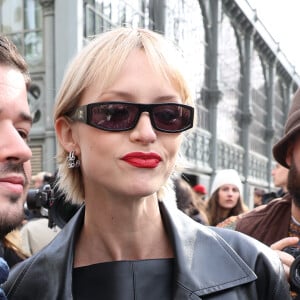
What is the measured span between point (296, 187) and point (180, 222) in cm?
77

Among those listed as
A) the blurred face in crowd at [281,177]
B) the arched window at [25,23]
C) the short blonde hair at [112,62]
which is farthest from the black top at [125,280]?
the arched window at [25,23]

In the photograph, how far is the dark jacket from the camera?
237cm

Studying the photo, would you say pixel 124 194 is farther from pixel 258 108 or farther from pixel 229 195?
pixel 258 108

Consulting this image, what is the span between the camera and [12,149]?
62.8 inches

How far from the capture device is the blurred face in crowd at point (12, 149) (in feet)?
5.12

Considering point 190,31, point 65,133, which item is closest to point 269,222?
point 65,133

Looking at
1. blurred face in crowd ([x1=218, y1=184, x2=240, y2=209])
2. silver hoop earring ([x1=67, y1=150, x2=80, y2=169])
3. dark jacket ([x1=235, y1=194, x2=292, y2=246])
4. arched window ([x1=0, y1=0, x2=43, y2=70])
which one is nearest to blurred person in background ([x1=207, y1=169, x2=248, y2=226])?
blurred face in crowd ([x1=218, y1=184, x2=240, y2=209])

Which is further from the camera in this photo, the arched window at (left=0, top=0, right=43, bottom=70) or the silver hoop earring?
the arched window at (left=0, top=0, right=43, bottom=70)

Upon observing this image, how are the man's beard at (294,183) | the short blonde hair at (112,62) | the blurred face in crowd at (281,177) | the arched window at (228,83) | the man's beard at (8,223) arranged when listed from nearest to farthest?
the man's beard at (8,223) → the short blonde hair at (112,62) → the man's beard at (294,183) → the blurred face in crowd at (281,177) → the arched window at (228,83)

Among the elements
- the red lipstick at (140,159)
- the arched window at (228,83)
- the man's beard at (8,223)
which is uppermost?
the arched window at (228,83)

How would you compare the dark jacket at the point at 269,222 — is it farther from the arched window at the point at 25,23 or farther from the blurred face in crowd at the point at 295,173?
the arched window at the point at 25,23

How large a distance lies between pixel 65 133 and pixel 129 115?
321 millimetres

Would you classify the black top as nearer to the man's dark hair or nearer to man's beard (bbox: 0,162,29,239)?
man's beard (bbox: 0,162,29,239)

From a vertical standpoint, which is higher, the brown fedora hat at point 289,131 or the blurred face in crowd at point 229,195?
the brown fedora hat at point 289,131
